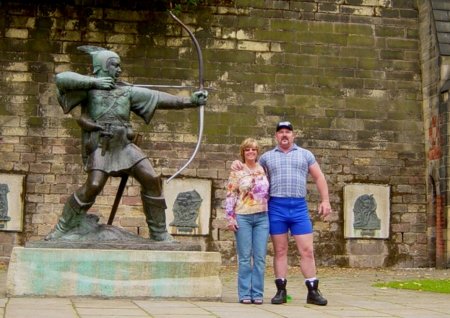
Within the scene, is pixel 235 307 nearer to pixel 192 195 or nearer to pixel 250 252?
pixel 250 252

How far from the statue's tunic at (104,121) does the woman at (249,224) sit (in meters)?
1.01

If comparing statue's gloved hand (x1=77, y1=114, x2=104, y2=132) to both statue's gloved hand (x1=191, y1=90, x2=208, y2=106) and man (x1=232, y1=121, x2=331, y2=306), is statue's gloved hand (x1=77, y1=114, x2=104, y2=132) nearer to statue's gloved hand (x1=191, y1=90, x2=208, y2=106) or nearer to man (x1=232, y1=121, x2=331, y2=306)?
statue's gloved hand (x1=191, y1=90, x2=208, y2=106)

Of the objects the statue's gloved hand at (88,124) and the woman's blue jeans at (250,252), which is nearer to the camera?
the woman's blue jeans at (250,252)

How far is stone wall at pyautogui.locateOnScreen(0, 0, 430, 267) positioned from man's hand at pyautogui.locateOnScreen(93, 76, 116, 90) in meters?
6.76

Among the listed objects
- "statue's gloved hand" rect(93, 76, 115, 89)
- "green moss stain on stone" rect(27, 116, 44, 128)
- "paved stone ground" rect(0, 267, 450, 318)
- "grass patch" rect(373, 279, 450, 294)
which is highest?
"green moss stain on stone" rect(27, 116, 44, 128)

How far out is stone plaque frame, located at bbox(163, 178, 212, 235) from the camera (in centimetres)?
1429

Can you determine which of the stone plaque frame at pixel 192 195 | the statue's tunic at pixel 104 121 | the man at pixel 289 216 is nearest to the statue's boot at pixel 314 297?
the man at pixel 289 216

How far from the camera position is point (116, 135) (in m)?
7.52

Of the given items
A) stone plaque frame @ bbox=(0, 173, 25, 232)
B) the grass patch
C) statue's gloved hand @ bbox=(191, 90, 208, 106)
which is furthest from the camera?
stone plaque frame @ bbox=(0, 173, 25, 232)

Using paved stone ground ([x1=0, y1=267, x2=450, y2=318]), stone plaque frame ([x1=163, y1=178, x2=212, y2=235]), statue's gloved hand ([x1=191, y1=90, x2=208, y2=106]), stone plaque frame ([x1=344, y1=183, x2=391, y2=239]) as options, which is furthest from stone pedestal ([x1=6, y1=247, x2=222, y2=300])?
stone plaque frame ([x1=344, y1=183, x2=391, y2=239])

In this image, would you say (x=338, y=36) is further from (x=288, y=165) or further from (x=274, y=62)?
(x=288, y=165)

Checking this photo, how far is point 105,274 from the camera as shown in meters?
7.09

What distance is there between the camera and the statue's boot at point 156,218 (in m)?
7.57

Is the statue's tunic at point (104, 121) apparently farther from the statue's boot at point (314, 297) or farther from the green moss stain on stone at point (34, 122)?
the green moss stain on stone at point (34, 122)
